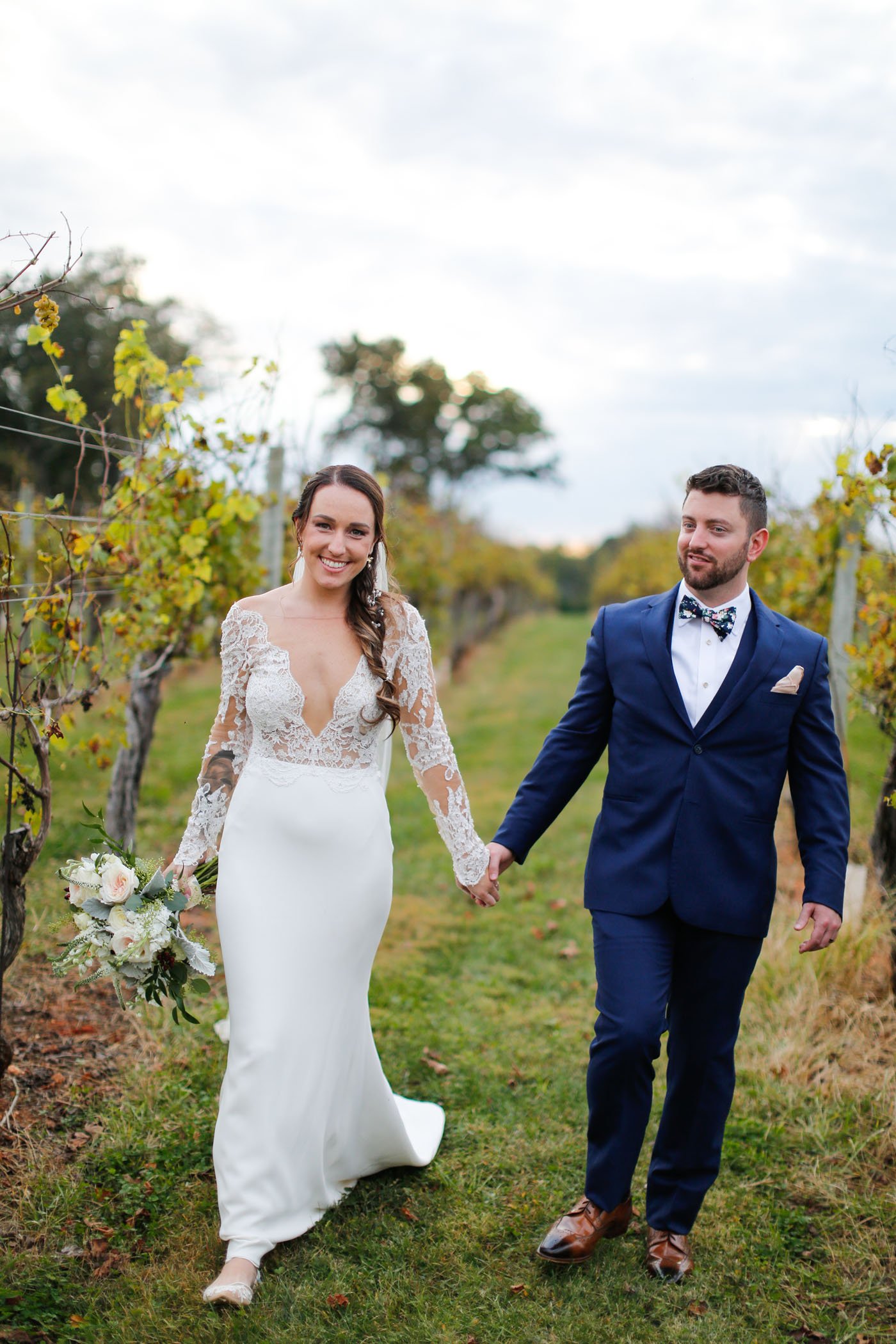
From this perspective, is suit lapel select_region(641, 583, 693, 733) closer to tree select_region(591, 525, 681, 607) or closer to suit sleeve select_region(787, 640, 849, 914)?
suit sleeve select_region(787, 640, 849, 914)

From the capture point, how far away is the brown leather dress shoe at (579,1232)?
311 cm

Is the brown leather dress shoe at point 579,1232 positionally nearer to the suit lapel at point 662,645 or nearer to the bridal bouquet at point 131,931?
the bridal bouquet at point 131,931

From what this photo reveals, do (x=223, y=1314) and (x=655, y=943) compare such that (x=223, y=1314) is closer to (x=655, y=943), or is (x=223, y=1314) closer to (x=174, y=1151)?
(x=174, y=1151)

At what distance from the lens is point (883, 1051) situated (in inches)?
179

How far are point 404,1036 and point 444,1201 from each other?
4.11ft

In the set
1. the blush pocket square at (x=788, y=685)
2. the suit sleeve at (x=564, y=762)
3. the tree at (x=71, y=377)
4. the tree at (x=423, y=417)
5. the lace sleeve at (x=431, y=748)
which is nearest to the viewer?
the blush pocket square at (x=788, y=685)

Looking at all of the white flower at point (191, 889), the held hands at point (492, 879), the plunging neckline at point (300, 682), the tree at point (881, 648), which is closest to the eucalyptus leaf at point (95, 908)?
the white flower at point (191, 889)

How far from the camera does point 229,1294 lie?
2.87m

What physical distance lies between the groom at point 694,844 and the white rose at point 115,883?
4.41 feet

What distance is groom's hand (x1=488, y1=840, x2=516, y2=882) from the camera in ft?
11.2

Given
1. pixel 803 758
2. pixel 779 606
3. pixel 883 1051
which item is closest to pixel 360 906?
pixel 803 758

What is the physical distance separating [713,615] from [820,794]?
1.98 feet

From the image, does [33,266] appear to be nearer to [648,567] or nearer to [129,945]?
[129,945]

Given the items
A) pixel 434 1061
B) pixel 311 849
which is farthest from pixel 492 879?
pixel 434 1061
